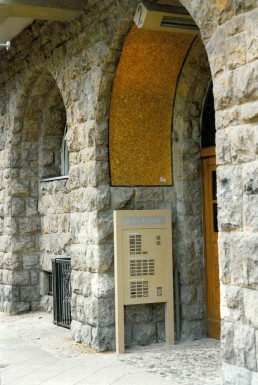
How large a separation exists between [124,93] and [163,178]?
43.0 inches

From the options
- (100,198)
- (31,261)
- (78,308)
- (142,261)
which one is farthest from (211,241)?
(31,261)

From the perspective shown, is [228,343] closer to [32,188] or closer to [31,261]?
[31,261]

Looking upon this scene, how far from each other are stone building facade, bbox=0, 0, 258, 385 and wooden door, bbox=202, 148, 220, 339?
0.08 meters

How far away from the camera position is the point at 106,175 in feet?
24.2

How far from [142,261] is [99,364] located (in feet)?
4.12

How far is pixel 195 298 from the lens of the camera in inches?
297

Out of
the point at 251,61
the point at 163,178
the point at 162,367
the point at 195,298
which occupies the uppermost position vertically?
the point at 251,61

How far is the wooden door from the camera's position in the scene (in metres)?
7.50

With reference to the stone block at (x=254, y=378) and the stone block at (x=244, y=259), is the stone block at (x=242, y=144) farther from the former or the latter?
the stone block at (x=254, y=378)

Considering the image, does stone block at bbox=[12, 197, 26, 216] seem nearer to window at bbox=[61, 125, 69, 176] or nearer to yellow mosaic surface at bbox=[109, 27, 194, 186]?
window at bbox=[61, 125, 69, 176]

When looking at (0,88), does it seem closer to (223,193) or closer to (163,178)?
(163,178)

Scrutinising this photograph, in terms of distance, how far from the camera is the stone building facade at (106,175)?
4551 mm

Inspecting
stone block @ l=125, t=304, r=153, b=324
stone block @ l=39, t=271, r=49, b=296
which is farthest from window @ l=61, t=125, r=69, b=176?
stone block @ l=125, t=304, r=153, b=324

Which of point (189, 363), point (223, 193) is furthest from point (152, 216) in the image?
point (223, 193)
